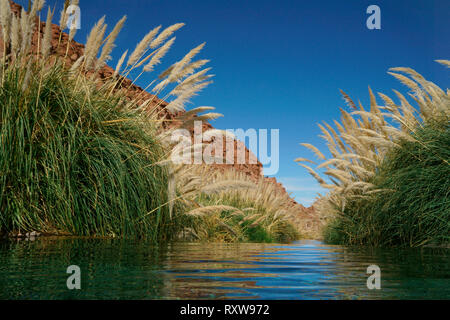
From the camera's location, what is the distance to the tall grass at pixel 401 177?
4254 mm

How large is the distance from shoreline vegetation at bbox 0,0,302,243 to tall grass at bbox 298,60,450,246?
184 cm

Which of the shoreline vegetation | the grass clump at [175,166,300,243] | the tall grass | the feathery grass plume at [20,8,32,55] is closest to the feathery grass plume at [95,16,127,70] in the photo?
the shoreline vegetation

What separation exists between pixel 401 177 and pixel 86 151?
A: 3.42 metres

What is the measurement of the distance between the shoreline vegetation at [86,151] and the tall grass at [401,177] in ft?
6.04

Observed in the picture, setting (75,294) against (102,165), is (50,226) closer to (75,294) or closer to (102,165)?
(102,165)

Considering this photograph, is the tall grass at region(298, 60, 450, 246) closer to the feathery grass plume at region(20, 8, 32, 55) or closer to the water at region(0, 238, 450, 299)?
the water at region(0, 238, 450, 299)

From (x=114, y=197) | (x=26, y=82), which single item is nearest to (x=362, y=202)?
(x=114, y=197)

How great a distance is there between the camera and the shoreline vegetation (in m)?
3.59

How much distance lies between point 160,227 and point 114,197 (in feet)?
2.30

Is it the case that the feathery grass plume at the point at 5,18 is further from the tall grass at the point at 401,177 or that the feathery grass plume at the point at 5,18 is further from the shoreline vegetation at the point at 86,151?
the tall grass at the point at 401,177

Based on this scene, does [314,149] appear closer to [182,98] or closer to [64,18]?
[182,98]

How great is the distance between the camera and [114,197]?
377 centimetres

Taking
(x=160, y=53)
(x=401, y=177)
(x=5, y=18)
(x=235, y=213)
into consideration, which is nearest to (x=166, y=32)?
(x=160, y=53)

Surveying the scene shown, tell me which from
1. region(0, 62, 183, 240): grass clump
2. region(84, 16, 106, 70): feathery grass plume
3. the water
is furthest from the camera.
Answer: region(84, 16, 106, 70): feathery grass plume
